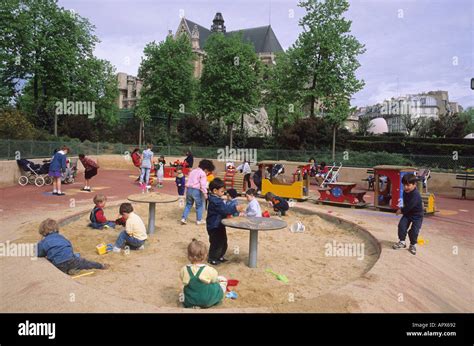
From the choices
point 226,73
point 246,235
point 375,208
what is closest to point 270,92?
point 226,73

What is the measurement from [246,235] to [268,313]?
226 inches

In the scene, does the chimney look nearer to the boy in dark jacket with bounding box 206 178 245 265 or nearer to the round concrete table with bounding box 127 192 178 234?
the round concrete table with bounding box 127 192 178 234

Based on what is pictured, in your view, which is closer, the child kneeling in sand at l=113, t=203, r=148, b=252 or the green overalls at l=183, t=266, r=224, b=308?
the green overalls at l=183, t=266, r=224, b=308

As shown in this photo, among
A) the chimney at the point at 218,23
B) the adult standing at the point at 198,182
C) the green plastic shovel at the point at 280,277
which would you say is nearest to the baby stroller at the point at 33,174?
the adult standing at the point at 198,182

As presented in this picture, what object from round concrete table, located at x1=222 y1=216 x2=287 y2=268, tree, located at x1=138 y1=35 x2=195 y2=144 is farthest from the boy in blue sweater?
tree, located at x1=138 y1=35 x2=195 y2=144

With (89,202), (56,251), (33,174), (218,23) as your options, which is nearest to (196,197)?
(56,251)

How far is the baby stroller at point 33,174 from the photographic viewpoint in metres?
18.5

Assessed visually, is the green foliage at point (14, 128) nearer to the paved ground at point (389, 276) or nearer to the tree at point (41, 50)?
the tree at point (41, 50)

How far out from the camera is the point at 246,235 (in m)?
10.0

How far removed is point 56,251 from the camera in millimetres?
6203

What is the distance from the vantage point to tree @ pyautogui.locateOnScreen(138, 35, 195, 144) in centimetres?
4125

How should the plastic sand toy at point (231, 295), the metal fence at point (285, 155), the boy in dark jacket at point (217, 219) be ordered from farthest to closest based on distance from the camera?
the metal fence at point (285, 155)
the boy in dark jacket at point (217, 219)
the plastic sand toy at point (231, 295)

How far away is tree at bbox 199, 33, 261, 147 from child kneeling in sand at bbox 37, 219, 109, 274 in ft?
105

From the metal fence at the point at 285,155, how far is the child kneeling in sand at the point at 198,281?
17914 mm
